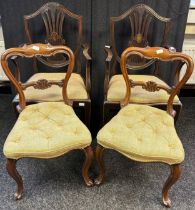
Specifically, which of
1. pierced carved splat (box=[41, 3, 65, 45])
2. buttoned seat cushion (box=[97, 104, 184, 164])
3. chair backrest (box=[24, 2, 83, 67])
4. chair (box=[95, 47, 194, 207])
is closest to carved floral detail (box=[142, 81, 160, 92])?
chair (box=[95, 47, 194, 207])

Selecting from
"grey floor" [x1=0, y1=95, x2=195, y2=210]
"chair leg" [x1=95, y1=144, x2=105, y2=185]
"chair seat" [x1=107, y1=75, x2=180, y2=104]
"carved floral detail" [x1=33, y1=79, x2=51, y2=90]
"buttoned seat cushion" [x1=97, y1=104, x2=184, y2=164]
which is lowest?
"grey floor" [x1=0, y1=95, x2=195, y2=210]

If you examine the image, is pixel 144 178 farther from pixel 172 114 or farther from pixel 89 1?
pixel 89 1

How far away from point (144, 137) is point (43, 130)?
1.84 feet

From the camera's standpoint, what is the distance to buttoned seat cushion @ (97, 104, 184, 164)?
127 centimetres

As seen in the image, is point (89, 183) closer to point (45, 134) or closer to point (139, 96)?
point (45, 134)

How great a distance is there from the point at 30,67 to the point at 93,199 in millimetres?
1288

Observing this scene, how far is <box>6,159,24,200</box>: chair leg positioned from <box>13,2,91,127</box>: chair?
0.47 meters

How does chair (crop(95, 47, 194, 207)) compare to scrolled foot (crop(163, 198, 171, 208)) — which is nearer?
chair (crop(95, 47, 194, 207))

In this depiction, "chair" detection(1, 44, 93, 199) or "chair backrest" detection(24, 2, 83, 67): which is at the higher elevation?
"chair backrest" detection(24, 2, 83, 67)

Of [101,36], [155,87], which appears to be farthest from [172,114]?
[101,36]

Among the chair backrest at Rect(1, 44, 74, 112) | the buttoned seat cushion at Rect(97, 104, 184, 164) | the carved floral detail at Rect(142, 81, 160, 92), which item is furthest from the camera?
the carved floral detail at Rect(142, 81, 160, 92)

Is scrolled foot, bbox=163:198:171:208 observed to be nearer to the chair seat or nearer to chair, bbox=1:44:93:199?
chair, bbox=1:44:93:199

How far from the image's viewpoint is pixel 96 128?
2.12 meters

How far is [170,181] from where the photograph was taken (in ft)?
4.47
